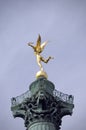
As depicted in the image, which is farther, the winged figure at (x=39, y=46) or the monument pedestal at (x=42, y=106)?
the winged figure at (x=39, y=46)

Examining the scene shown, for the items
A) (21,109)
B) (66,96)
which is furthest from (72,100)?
(21,109)

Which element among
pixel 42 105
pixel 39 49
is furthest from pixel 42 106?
pixel 39 49

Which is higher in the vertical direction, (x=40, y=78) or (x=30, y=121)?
(x=40, y=78)

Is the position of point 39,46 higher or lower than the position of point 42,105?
higher

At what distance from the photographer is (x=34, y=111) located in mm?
63188

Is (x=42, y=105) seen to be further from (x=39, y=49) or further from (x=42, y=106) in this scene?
(x=39, y=49)

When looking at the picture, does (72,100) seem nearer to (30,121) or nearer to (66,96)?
(66,96)

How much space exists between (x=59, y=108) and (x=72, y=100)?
Result: 1762 mm

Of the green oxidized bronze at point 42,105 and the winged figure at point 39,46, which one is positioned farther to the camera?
the winged figure at point 39,46

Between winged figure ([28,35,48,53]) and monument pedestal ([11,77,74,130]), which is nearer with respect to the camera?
monument pedestal ([11,77,74,130])

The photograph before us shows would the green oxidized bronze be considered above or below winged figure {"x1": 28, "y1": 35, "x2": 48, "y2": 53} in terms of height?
below

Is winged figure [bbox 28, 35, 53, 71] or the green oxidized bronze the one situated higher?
winged figure [bbox 28, 35, 53, 71]

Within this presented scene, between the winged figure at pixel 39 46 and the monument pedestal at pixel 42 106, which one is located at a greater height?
the winged figure at pixel 39 46

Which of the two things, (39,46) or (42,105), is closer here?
(42,105)
